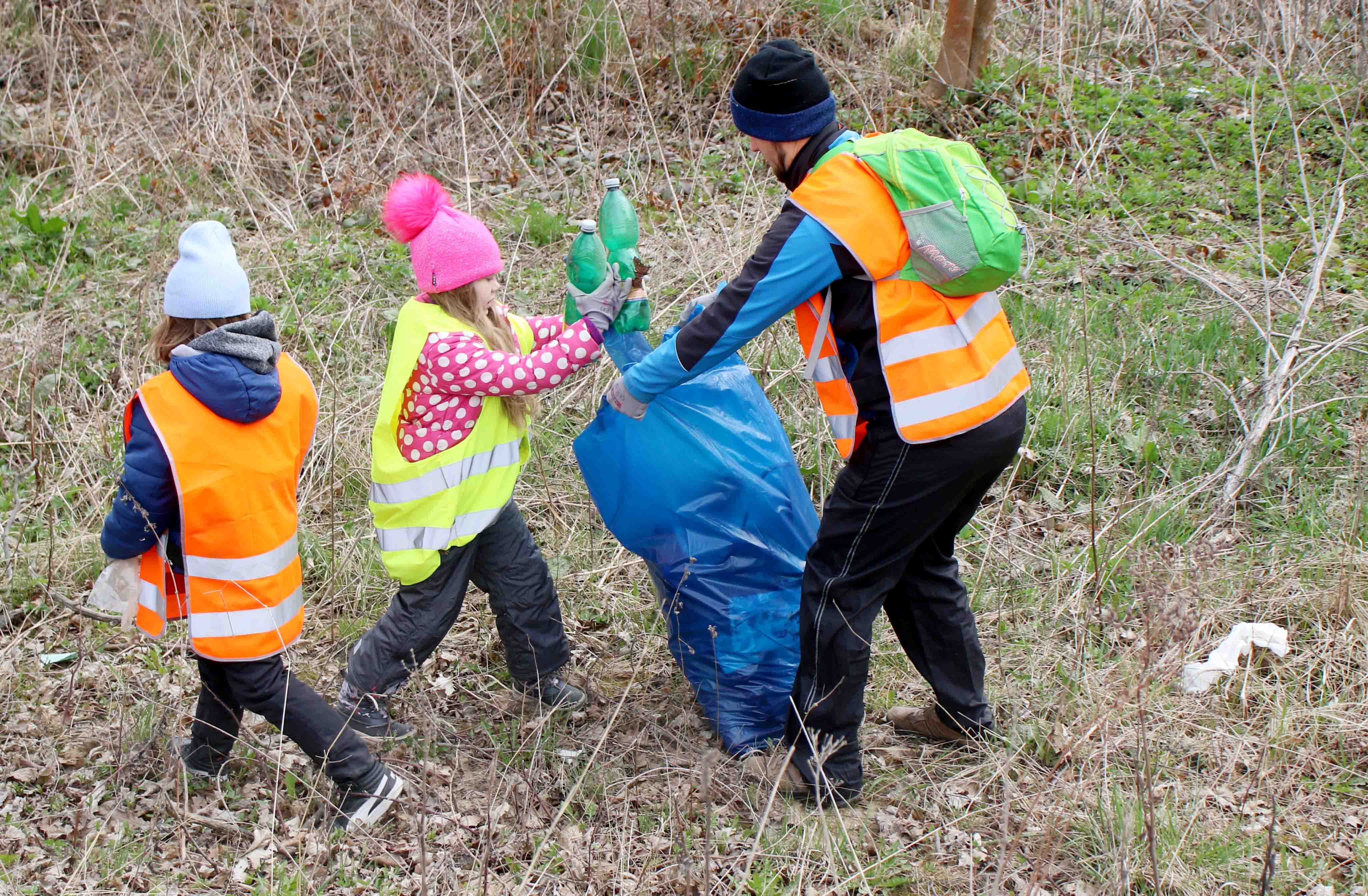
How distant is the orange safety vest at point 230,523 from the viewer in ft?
7.96

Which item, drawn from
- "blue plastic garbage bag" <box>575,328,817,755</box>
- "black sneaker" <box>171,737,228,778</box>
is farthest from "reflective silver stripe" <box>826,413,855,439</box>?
"black sneaker" <box>171,737,228,778</box>

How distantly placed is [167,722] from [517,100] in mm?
4557

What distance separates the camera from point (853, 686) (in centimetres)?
263

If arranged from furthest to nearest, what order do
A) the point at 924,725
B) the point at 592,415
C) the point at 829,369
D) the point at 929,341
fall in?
the point at 592,415 < the point at 924,725 < the point at 829,369 < the point at 929,341

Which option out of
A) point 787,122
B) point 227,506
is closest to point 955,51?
point 787,122

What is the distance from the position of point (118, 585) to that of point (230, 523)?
1.16ft

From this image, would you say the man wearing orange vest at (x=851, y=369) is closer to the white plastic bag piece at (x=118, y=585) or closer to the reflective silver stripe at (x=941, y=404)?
the reflective silver stripe at (x=941, y=404)

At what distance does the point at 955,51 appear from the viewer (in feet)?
20.5

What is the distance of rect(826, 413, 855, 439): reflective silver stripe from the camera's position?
246 centimetres

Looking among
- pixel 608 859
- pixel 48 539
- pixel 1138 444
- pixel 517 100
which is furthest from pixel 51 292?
pixel 1138 444

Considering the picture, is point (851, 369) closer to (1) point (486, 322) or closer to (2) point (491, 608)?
(1) point (486, 322)

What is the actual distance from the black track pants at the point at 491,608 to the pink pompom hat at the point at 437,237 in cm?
66

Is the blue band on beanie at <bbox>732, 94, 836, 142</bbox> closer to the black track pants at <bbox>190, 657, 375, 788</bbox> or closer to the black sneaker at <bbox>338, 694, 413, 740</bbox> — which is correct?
the black track pants at <bbox>190, 657, 375, 788</bbox>

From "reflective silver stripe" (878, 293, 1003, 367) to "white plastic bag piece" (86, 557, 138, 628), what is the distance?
179 cm
